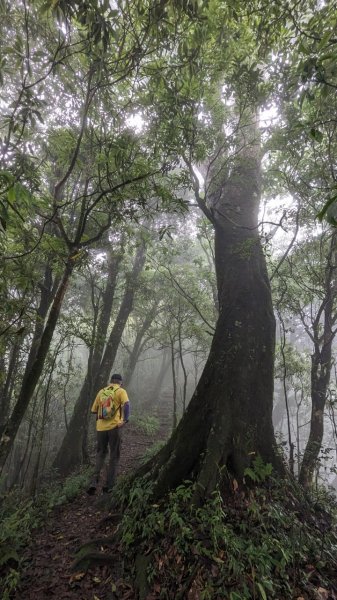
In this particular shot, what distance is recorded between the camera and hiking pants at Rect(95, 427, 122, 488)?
617 centimetres

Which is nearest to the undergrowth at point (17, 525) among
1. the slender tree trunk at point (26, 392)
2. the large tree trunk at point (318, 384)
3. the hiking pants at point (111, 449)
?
the hiking pants at point (111, 449)

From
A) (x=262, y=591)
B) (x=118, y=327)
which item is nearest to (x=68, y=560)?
(x=262, y=591)

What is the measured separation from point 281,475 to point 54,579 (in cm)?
345

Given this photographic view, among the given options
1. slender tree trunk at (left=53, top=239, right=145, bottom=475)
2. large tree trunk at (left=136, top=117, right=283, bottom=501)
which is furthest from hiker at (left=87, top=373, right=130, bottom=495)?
slender tree trunk at (left=53, top=239, right=145, bottom=475)

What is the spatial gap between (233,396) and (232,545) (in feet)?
6.62

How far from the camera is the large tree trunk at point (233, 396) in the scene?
4902 millimetres

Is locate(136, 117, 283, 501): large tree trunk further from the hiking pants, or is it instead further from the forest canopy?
the hiking pants

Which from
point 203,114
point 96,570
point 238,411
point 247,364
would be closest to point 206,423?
point 238,411

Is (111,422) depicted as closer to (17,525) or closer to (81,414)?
(17,525)

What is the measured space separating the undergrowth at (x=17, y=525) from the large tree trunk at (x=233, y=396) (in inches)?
76.0

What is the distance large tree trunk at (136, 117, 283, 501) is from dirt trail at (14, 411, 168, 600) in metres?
1.10

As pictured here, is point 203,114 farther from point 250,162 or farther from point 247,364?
point 247,364

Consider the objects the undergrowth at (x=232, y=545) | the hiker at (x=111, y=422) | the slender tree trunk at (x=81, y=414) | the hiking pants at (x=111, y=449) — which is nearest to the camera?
the undergrowth at (x=232, y=545)

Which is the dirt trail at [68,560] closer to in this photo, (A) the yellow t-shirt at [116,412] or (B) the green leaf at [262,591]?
(A) the yellow t-shirt at [116,412]
